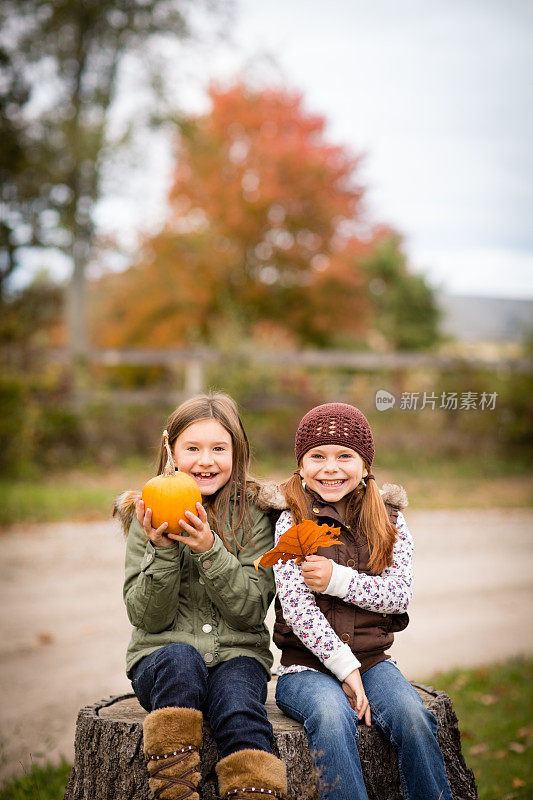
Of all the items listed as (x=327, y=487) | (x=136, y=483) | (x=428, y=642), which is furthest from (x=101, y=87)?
→ (x=327, y=487)

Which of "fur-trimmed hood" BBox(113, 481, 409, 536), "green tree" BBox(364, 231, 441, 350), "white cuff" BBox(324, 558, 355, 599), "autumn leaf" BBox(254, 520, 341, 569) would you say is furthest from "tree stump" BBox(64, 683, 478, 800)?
"green tree" BBox(364, 231, 441, 350)

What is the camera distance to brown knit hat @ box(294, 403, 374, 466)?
2.93 m

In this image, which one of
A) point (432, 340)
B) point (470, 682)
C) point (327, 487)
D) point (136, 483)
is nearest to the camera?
point (327, 487)

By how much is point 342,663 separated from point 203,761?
1.83ft

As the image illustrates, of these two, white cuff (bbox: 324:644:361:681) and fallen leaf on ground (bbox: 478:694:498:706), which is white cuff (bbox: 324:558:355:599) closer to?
white cuff (bbox: 324:644:361:681)

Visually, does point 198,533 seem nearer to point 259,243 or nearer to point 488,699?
point 488,699

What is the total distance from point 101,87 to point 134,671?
14.9 meters

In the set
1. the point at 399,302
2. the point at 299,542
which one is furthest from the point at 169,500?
the point at 399,302

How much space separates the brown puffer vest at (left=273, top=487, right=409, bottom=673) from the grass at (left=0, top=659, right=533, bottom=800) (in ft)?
4.22

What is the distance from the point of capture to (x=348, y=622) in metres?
2.81

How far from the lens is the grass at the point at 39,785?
3.38 metres

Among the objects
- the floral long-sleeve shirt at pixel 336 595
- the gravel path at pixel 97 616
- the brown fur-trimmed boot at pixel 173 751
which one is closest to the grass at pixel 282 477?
the gravel path at pixel 97 616

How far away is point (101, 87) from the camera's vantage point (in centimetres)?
1569

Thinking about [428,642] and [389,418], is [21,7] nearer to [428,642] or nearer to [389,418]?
[389,418]
